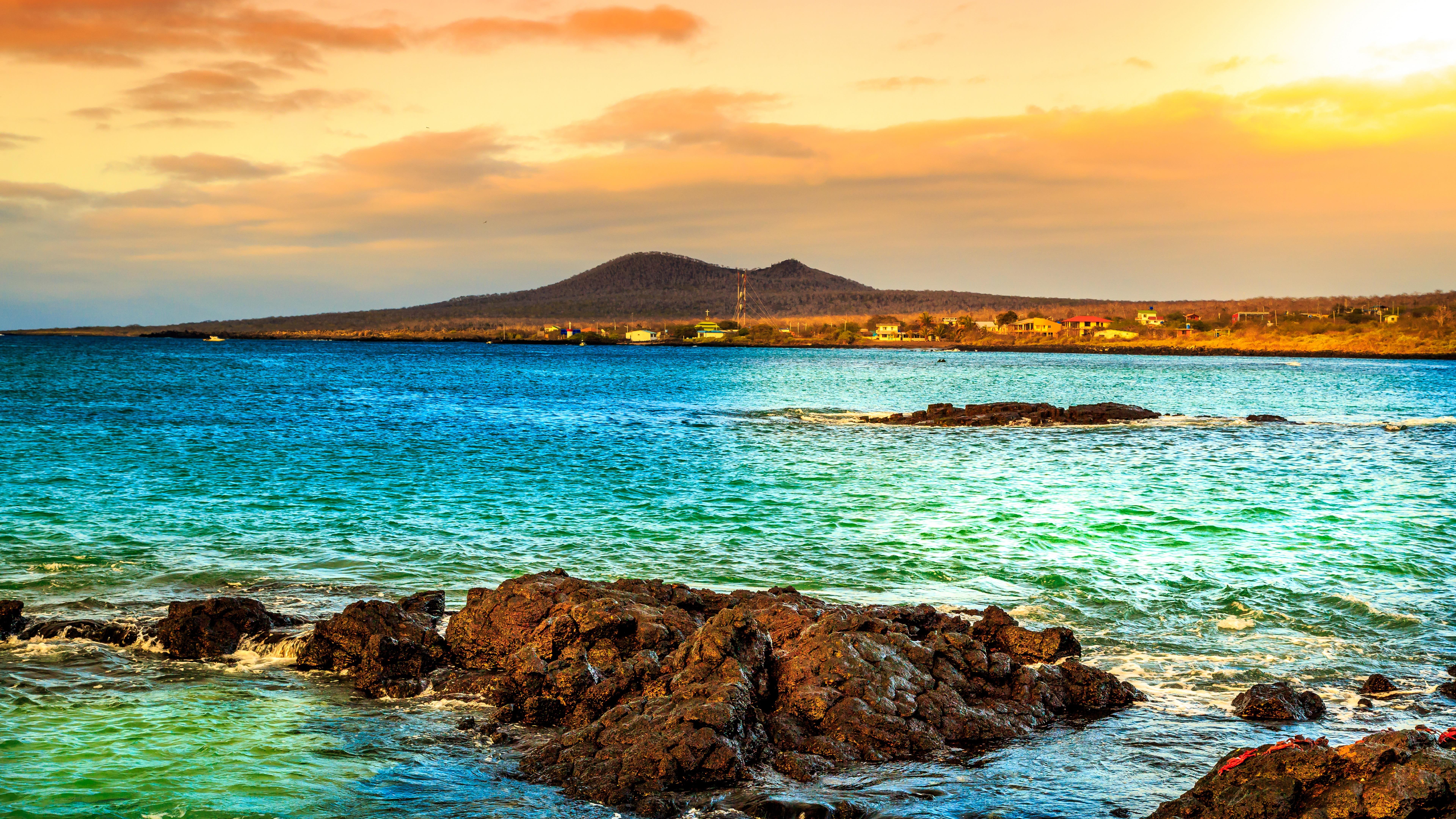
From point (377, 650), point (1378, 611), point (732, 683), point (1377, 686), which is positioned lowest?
point (1378, 611)

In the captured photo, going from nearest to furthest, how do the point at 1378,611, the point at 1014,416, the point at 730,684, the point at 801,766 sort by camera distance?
the point at 801,766 → the point at 730,684 → the point at 1378,611 → the point at 1014,416

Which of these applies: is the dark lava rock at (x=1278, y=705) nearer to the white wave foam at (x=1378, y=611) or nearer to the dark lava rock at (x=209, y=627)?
the white wave foam at (x=1378, y=611)

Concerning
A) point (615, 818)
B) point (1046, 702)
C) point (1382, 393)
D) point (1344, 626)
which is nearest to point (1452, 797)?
point (1046, 702)

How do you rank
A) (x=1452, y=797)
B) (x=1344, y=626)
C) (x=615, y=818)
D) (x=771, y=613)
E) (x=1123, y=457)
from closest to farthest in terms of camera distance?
(x=1452, y=797) → (x=615, y=818) → (x=771, y=613) → (x=1344, y=626) → (x=1123, y=457)

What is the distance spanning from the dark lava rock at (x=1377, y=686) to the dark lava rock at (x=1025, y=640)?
2.71 meters

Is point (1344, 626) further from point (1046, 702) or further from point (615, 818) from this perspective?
point (615, 818)

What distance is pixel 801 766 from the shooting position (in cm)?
791

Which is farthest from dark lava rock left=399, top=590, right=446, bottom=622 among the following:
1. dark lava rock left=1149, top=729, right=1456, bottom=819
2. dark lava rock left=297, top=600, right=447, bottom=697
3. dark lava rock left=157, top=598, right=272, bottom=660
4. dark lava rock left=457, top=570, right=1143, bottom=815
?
dark lava rock left=1149, top=729, right=1456, bottom=819

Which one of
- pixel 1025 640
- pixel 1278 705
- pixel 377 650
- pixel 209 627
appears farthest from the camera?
pixel 209 627

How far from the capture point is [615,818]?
7.15 m

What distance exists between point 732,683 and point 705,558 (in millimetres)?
8427

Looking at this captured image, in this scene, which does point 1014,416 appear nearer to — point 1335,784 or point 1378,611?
point 1378,611

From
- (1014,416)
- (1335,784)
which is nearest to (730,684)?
(1335,784)

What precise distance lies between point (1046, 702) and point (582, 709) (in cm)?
434
